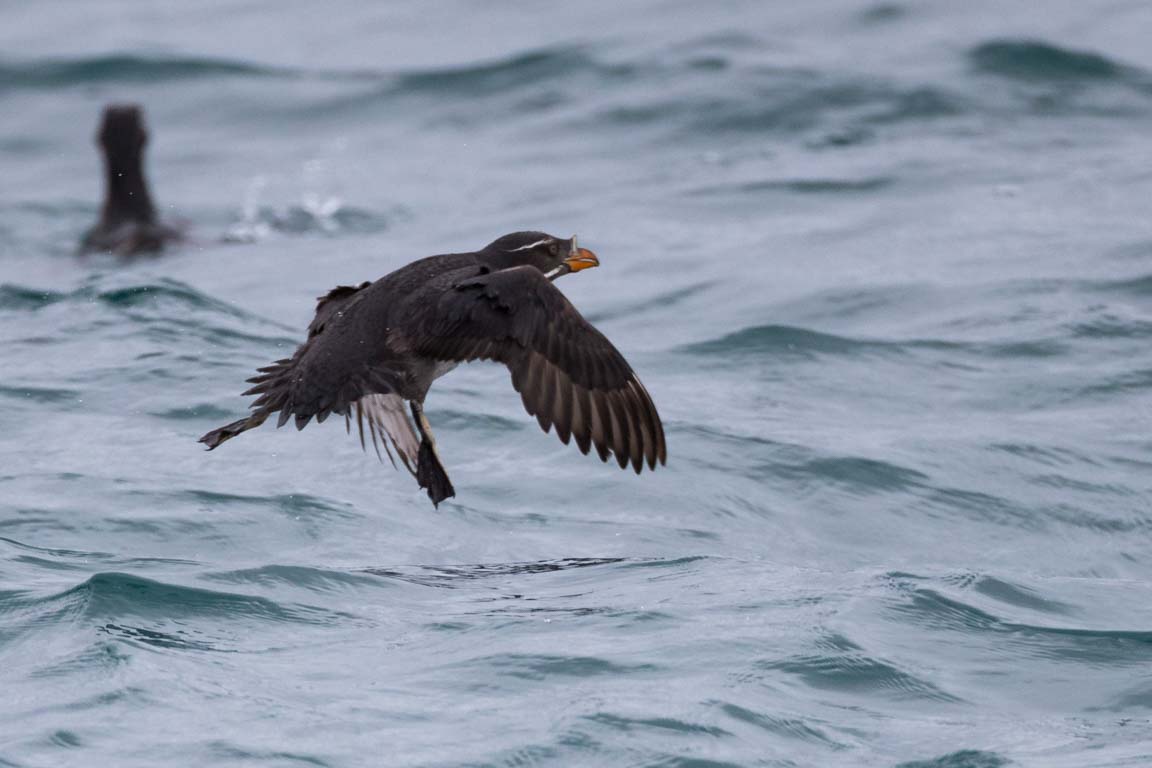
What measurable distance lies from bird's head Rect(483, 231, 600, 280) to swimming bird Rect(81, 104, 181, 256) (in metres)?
5.81

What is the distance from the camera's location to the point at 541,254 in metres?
7.50

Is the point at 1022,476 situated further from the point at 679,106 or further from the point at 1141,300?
the point at 679,106

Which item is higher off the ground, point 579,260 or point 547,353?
point 579,260

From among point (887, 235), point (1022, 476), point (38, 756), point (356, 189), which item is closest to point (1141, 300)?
point (887, 235)

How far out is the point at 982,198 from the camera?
12.8 m

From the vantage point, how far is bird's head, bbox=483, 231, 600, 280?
7445 millimetres

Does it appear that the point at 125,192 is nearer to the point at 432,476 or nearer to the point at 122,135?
the point at 122,135

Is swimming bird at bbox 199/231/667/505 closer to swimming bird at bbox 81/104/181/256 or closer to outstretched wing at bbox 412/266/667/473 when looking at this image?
outstretched wing at bbox 412/266/667/473

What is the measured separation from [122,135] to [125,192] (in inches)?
16.8

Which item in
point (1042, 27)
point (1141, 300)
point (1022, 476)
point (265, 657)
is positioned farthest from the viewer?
point (1042, 27)


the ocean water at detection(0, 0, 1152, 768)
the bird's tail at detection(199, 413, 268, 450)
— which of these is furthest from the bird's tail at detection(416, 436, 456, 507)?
the bird's tail at detection(199, 413, 268, 450)

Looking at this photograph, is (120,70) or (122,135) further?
(120,70)

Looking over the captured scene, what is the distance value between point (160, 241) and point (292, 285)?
122 centimetres

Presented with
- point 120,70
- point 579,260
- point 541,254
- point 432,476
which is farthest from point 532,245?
point 120,70
